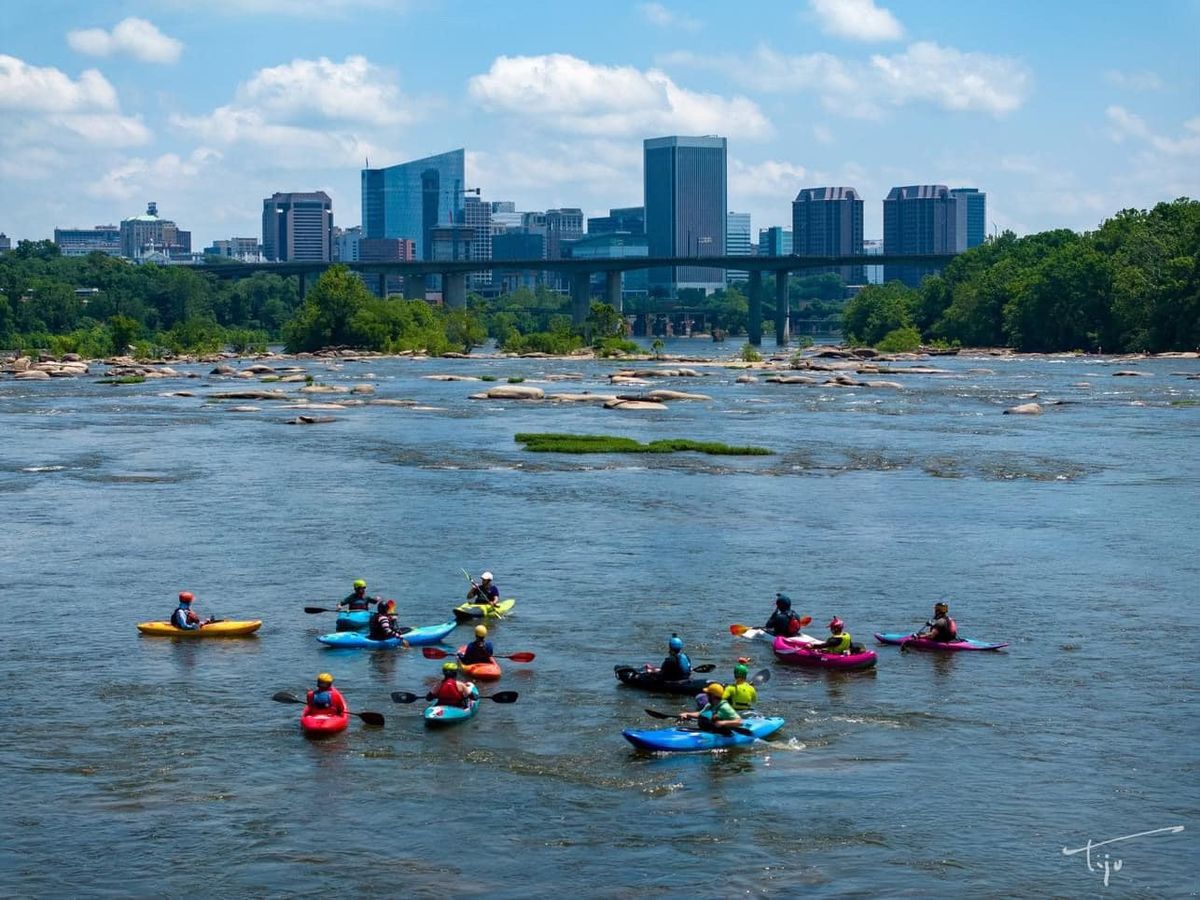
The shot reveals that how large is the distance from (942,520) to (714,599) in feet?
41.8

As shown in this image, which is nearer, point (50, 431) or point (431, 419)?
point (50, 431)

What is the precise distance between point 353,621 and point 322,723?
20.9 ft

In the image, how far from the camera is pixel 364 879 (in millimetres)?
19812

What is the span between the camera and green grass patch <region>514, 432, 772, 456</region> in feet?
206

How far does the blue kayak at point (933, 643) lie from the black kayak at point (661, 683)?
15.5ft

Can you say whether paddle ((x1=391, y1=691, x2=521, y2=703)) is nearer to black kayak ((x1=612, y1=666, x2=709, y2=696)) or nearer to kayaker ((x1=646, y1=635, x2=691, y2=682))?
black kayak ((x1=612, y1=666, x2=709, y2=696))

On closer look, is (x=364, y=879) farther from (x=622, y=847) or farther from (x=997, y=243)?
(x=997, y=243)

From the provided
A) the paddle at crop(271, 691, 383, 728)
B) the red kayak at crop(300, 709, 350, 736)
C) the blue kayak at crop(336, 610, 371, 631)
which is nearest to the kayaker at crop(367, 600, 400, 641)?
the blue kayak at crop(336, 610, 371, 631)

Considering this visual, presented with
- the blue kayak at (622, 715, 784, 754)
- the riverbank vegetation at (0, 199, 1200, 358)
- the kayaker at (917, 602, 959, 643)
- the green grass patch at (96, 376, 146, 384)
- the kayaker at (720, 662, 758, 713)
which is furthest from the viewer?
the riverbank vegetation at (0, 199, 1200, 358)

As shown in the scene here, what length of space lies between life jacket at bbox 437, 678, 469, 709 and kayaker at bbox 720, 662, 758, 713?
4176mm

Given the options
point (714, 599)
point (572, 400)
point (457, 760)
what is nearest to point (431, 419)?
point (572, 400)

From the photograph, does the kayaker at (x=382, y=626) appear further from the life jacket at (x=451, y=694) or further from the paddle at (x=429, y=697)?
the life jacket at (x=451, y=694)

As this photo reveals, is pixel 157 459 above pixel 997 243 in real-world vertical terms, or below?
below
